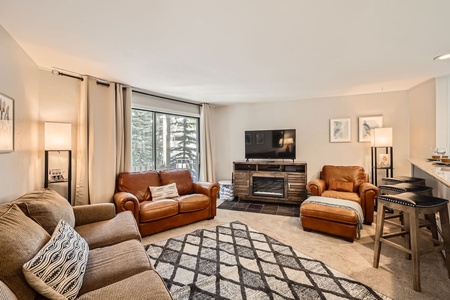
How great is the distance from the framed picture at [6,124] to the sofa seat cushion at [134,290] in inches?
65.0

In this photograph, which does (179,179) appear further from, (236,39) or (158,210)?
(236,39)

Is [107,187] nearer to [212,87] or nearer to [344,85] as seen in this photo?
[212,87]

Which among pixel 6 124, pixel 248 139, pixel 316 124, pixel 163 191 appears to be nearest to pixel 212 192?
pixel 163 191

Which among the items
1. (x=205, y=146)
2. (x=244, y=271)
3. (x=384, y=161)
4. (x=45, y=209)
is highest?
(x=205, y=146)

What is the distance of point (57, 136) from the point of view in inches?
101

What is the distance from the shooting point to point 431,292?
168 centimetres

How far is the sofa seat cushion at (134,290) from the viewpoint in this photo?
109 centimetres

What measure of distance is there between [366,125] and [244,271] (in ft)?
12.5

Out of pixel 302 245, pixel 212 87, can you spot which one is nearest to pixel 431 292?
pixel 302 245

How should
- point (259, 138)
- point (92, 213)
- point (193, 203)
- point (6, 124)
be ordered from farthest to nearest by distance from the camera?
1. point (259, 138)
2. point (193, 203)
3. point (92, 213)
4. point (6, 124)

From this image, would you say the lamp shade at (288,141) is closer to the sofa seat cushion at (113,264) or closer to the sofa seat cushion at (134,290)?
the sofa seat cushion at (113,264)

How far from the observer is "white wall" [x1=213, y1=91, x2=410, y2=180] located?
153 inches

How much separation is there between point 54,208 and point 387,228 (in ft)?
13.7

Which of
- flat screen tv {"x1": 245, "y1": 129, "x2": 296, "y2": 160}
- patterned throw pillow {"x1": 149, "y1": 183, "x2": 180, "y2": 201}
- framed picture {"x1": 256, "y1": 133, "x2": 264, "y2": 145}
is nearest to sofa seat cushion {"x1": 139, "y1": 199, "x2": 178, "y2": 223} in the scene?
patterned throw pillow {"x1": 149, "y1": 183, "x2": 180, "y2": 201}
